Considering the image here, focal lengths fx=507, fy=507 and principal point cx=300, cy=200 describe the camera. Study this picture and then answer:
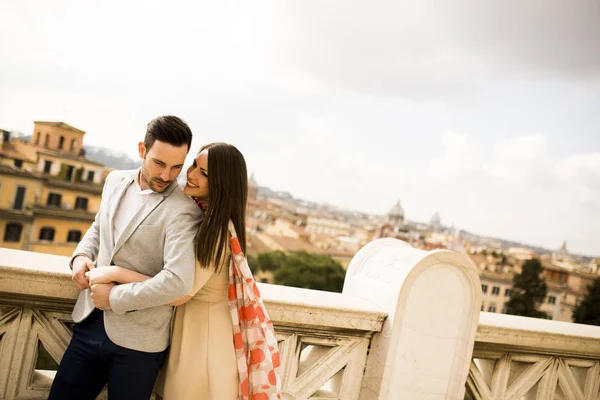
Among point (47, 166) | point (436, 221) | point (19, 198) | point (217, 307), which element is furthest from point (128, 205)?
point (436, 221)

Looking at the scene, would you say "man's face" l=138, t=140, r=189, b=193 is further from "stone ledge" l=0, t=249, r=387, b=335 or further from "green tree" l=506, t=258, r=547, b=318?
"green tree" l=506, t=258, r=547, b=318

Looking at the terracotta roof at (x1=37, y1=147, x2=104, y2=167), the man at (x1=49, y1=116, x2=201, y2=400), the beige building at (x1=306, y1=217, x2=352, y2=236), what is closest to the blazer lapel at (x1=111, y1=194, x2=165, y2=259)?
the man at (x1=49, y1=116, x2=201, y2=400)

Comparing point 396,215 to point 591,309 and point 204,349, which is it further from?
point 204,349

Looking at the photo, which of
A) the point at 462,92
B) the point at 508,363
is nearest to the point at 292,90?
the point at 462,92

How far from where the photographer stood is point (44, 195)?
37469mm

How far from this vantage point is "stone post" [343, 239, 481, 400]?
1.83m

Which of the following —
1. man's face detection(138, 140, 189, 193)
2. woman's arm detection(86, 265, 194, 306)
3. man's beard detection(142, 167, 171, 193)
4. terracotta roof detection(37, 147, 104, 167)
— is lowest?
terracotta roof detection(37, 147, 104, 167)

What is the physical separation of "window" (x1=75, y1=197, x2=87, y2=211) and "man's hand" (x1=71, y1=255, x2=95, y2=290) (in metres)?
41.5

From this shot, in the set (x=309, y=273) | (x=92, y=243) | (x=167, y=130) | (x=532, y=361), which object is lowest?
(x=309, y=273)

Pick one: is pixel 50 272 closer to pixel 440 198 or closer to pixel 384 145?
pixel 384 145

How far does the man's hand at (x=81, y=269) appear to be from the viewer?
1.44m

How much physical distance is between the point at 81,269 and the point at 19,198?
4082cm

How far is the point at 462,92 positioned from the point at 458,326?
87612 millimetres

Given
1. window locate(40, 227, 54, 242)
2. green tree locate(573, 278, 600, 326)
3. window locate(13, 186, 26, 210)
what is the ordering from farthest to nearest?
window locate(40, 227, 54, 242)
window locate(13, 186, 26, 210)
green tree locate(573, 278, 600, 326)
